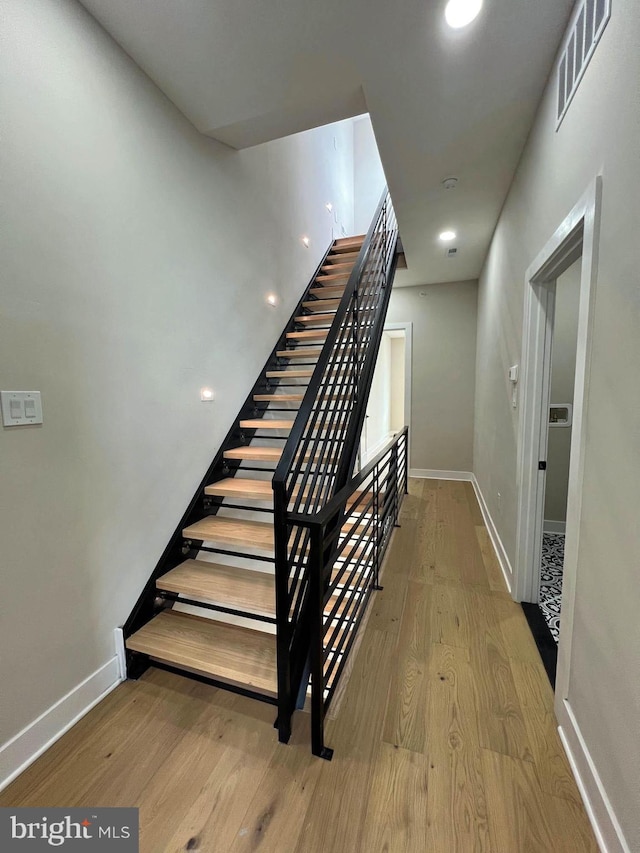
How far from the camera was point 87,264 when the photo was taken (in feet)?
4.98

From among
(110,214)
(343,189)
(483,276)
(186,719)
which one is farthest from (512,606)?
(343,189)

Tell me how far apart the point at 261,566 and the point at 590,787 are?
214 cm

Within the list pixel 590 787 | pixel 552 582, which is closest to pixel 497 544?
pixel 552 582

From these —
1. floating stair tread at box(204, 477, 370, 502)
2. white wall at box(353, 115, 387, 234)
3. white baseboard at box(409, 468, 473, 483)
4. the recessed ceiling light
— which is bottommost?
white baseboard at box(409, 468, 473, 483)

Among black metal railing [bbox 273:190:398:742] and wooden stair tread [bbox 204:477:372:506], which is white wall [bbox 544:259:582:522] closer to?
black metal railing [bbox 273:190:398:742]

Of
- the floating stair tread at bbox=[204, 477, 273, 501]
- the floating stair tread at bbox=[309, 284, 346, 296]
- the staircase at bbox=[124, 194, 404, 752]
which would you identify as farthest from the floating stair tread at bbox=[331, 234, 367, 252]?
the floating stair tread at bbox=[204, 477, 273, 501]

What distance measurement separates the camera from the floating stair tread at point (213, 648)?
Answer: 1502 mm

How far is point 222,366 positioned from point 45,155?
140 cm

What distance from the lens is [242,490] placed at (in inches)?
88.1

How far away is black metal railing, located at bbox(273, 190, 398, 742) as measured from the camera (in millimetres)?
1320

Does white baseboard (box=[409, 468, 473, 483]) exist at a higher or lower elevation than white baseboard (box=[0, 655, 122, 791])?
higher

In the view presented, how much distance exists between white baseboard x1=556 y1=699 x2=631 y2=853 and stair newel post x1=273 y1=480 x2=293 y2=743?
100 cm

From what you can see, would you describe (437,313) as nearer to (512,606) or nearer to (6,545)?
(512,606)

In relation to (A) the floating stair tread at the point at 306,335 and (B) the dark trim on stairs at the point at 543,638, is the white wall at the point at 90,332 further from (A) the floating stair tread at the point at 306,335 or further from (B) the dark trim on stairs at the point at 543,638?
(B) the dark trim on stairs at the point at 543,638
